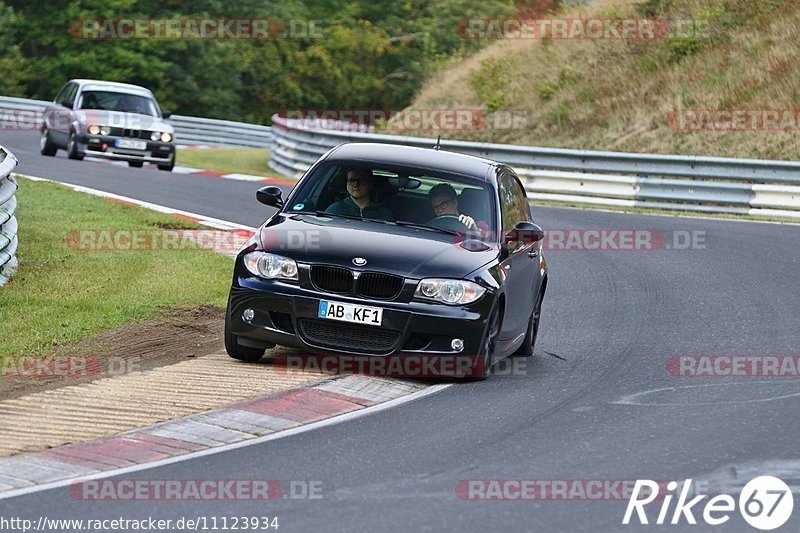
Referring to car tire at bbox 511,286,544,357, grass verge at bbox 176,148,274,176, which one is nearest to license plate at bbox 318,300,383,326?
car tire at bbox 511,286,544,357

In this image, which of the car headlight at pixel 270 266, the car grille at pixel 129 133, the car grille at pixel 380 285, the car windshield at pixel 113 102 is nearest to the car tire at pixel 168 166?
the car grille at pixel 129 133

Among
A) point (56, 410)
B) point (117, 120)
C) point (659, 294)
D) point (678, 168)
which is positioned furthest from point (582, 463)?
point (117, 120)

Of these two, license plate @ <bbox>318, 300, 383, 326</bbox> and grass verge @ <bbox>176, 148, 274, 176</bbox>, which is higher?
license plate @ <bbox>318, 300, 383, 326</bbox>

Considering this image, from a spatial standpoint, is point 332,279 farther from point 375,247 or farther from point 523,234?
point 523,234

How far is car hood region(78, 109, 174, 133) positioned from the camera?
1160 inches

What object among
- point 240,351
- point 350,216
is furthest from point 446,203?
point 240,351

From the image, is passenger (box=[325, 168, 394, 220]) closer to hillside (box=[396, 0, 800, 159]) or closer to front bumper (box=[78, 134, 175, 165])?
front bumper (box=[78, 134, 175, 165])

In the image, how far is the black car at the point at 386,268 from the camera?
987 cm

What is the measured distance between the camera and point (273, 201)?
1104 centimetres

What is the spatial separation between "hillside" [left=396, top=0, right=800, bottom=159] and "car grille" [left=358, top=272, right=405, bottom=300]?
21.9 metres

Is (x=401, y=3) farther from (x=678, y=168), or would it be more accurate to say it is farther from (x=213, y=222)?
(x=213, y=222)

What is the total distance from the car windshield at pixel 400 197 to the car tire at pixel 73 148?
19.6 metres

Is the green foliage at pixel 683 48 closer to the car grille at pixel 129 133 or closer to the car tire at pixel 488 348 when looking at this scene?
the car grille at pixel 129 133

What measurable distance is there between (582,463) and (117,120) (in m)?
23.2
